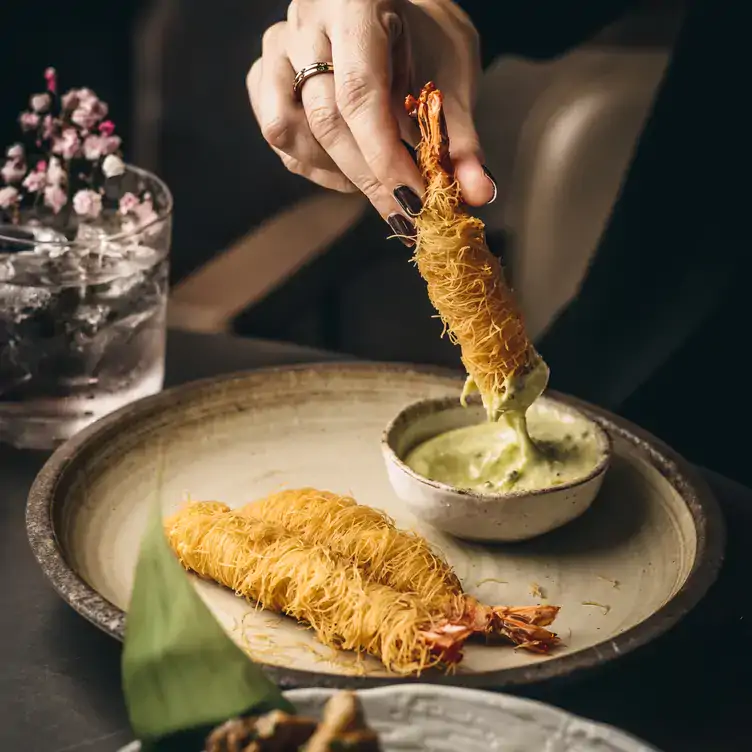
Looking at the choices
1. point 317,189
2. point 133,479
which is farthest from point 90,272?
point 317,189

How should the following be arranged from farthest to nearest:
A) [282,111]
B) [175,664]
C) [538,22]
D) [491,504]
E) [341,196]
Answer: [341,196], [538,22], [282,111], [491,504], [175,664]

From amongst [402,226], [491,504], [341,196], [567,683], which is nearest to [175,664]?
[567,683]

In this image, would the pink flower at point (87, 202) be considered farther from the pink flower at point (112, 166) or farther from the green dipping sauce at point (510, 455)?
the green dipping sauce at point (510, 455)

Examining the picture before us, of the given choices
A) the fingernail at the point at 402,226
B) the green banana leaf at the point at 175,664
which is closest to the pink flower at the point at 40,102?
the fingernail at the point at 402,226

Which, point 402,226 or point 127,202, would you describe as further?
point 127,202

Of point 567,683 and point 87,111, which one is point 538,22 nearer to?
point 87,111

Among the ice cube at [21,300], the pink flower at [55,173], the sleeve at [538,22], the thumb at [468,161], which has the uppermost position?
the sleeve at [538,22]

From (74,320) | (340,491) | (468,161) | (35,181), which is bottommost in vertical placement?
(340,491)
